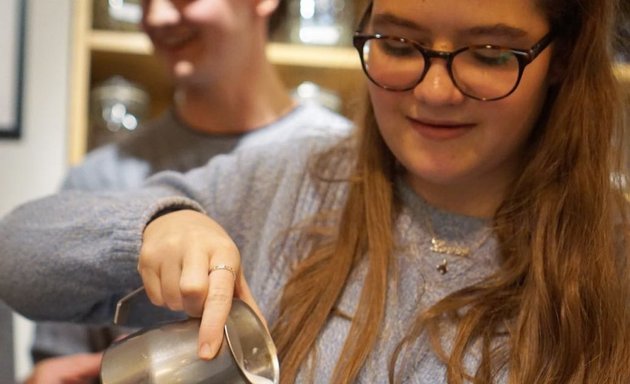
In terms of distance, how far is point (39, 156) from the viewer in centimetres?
199

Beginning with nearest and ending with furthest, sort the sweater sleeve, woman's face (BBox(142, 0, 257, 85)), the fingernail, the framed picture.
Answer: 1. the fingernail
2. the sweater sleeve
3. woman's face (BBox(142, 0, 257, 85))
4. the framed picture

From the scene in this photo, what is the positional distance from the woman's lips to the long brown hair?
0.37 feet

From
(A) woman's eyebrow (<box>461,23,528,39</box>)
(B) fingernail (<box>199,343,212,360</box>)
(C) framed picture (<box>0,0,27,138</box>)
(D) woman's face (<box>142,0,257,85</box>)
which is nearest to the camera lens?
(B) fingernail (<box>199,343,212,360</box>)

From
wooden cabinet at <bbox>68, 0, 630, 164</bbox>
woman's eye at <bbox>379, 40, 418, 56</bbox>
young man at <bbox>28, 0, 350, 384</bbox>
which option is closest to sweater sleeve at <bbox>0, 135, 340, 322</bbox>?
Answer: woman's eye at <bbox>379, 40, 418, 56</bbox>

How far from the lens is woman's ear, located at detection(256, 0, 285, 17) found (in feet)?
4.94

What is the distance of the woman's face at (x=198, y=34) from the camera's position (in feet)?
4.65

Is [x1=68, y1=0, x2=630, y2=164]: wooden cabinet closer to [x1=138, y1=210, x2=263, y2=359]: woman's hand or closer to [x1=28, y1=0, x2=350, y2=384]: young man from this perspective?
[x1=28, y1=0, x2=350, y2=384]: young man

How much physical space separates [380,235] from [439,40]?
0.23 metres

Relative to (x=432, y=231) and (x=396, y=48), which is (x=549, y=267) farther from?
(x=396, y=48)

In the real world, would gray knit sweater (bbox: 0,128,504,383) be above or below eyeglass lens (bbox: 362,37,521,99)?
below

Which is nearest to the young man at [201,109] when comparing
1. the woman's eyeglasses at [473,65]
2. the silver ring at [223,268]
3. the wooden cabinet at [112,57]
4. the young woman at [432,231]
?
the wooden cabinet at [112,57]

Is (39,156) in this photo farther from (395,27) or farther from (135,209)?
(395,27)

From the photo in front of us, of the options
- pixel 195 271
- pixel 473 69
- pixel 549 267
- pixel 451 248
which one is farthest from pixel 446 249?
pixel 195 271

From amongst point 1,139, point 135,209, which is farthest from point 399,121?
point 1,139
